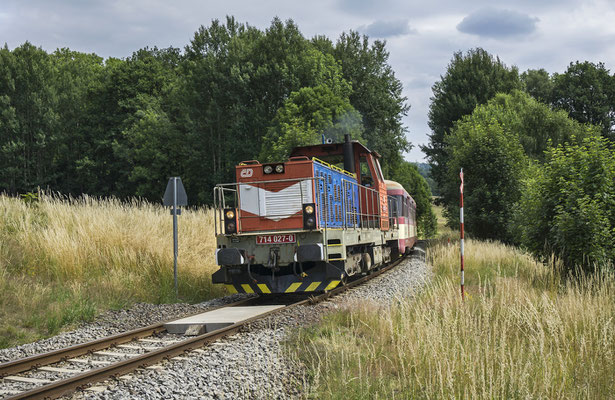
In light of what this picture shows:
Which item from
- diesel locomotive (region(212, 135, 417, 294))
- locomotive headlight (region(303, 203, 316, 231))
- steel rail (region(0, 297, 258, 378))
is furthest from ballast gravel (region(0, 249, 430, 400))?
locomotive headlight (region(303, 203, 316, 231))

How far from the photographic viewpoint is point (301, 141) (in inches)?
996

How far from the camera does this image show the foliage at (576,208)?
33.6 ft

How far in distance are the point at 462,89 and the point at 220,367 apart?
4482cm

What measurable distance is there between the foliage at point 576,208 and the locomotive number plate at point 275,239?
5.69m

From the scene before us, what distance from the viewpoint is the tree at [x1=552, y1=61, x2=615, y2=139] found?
48656 millimetres

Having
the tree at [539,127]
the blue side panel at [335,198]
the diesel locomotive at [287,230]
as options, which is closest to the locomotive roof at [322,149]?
the blue side panel at [335,198]

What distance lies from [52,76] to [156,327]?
47292 mm

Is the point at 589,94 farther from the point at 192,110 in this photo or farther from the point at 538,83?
the point at 192,110

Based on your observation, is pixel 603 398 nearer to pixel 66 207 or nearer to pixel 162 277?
pixel 162 277

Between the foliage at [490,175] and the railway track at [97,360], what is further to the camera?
the foliage at [490,175]

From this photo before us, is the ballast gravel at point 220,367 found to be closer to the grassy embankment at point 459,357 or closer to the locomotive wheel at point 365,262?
the grassy embankment at point 459,357

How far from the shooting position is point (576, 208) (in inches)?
419

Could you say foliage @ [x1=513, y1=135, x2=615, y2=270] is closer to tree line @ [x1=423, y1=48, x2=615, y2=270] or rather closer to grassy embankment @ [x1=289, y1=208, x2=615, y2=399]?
tree line @ [x1=423, y1=48, x2=615, y2=270]

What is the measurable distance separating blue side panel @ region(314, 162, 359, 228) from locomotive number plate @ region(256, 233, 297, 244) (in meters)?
0.70
